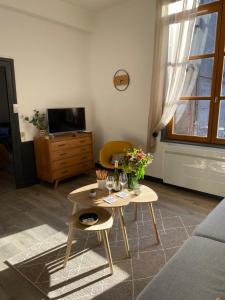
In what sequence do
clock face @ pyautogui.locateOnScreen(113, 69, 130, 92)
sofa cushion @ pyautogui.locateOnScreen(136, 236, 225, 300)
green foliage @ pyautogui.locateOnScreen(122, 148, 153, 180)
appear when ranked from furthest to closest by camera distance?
clock face @ pyautogui.locateOnScreen(113, 69, 130, 92) < green foliage @ pyautogui.locateOnScreen(122, 148, 153, 180) < sofa cushion @ pyautogui.locateOnScreen(136, 236, 225, 300)

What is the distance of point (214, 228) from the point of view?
5.55 ft

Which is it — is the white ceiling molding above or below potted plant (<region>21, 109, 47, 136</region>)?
above

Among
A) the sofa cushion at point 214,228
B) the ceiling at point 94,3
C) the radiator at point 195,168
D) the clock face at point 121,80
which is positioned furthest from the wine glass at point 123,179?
the ceiling at point 94,3

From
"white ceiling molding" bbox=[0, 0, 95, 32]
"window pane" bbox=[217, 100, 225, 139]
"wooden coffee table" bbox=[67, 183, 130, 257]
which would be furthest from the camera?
"white ceiling molding" bbox=[0, 0, 95, 32]

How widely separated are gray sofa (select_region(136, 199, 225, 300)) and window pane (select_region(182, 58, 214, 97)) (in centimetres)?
238

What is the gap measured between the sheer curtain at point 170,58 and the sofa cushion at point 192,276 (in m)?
2.46

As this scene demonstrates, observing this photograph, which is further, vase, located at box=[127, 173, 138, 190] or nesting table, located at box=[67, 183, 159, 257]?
vase, located at box=[127, 173, 138, 190]

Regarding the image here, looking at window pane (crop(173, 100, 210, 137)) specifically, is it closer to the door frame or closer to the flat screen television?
the flat screen television

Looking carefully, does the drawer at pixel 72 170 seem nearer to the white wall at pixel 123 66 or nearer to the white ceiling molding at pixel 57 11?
the white wall at pixel 123 66

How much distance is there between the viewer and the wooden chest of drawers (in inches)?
148

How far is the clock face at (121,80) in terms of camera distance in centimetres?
418

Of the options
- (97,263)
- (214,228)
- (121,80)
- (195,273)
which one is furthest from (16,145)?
(195,273)

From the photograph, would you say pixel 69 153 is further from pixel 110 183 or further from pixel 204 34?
pixel 204 34

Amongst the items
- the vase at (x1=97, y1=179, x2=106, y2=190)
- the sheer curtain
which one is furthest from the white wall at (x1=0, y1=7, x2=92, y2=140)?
the vase at (x1=97, y1=179, x2=106, y2=190)
